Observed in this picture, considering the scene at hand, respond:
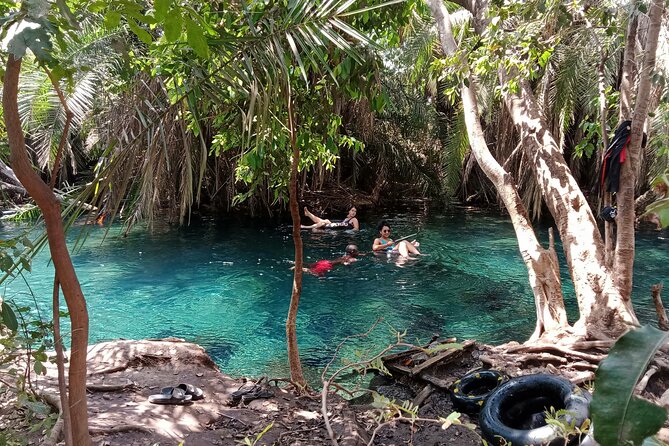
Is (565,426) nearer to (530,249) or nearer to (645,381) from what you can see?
(645,381)

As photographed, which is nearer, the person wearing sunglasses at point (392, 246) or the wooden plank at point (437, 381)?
the wooden plank at point (437, 381)

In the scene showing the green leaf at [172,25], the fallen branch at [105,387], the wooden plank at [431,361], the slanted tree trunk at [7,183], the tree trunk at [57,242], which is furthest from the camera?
the wooden plank at [431,361]

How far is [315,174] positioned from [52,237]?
14748 mm

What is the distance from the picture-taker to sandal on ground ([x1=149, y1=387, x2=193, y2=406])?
440cm

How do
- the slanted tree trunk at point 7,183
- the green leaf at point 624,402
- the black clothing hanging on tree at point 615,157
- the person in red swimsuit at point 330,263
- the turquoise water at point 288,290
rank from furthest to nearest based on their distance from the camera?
the person in red swimsuit at point 330,263 < the turquoise water at point 288,290 < the black clothing hanging on tree at point 615,157 < the slanted tree trunk at point 7,183 < the green leaf at point 624,402

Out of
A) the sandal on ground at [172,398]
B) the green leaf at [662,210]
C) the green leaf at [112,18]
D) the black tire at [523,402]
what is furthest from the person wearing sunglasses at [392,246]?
the green leaf at [662,210]

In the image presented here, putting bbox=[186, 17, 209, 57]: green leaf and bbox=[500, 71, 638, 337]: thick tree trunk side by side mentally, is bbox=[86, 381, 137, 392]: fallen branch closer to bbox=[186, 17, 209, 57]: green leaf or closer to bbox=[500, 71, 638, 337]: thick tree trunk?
bbox=[186, 17, 209, 57]: green leaf

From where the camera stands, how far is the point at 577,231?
617 cm

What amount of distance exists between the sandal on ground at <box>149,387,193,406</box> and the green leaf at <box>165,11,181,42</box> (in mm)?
3370

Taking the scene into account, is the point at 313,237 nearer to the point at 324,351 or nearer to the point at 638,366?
the point at 324,351

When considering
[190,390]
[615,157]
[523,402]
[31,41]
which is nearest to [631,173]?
[615,157]

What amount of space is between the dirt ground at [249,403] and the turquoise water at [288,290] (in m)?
1.26

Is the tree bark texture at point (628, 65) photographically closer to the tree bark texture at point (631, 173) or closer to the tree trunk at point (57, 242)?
the tree bark texture at point (631, 173)

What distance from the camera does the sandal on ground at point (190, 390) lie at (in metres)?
4.58
